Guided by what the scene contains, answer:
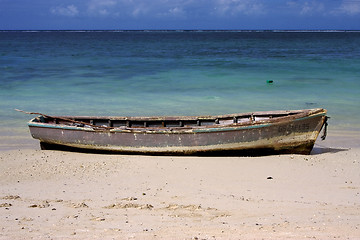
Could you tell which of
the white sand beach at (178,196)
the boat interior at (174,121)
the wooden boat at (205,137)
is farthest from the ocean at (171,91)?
the white sand beach at (178,196)

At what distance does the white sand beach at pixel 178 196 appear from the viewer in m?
4.97

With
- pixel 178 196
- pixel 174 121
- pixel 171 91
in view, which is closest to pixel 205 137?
pixel 174 121

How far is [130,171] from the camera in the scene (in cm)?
798

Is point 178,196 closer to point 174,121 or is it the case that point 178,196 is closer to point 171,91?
point 174,121

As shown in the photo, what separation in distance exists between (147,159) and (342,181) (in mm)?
3591

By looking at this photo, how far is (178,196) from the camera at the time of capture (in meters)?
6.43

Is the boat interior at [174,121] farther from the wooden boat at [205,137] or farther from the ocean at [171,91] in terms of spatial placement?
the ocean at [171,91]

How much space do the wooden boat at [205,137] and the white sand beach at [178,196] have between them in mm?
198

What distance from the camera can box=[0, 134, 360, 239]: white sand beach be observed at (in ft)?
16.3

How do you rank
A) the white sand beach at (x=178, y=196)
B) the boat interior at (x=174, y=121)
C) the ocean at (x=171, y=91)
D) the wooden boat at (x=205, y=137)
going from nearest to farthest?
1. the white sand beach at (x=178, y=196)
2. the wooden boat at (x=205, y=137)
3. the boat interior at (x=174, y=121)
4. the ocean at (x=171, y=91)

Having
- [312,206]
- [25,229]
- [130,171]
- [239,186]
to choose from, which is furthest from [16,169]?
[312,206]

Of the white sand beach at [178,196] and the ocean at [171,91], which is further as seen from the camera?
the ocean at [171,91]

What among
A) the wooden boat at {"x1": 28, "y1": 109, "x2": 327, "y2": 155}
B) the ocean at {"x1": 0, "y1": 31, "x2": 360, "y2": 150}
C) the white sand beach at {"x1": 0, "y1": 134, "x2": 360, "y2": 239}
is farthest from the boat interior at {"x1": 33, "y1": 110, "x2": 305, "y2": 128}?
the ocean at {"x1": 0, "y1": 31, "x2": 360, "y2": 150}

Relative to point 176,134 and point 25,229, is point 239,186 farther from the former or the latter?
point 25,229
